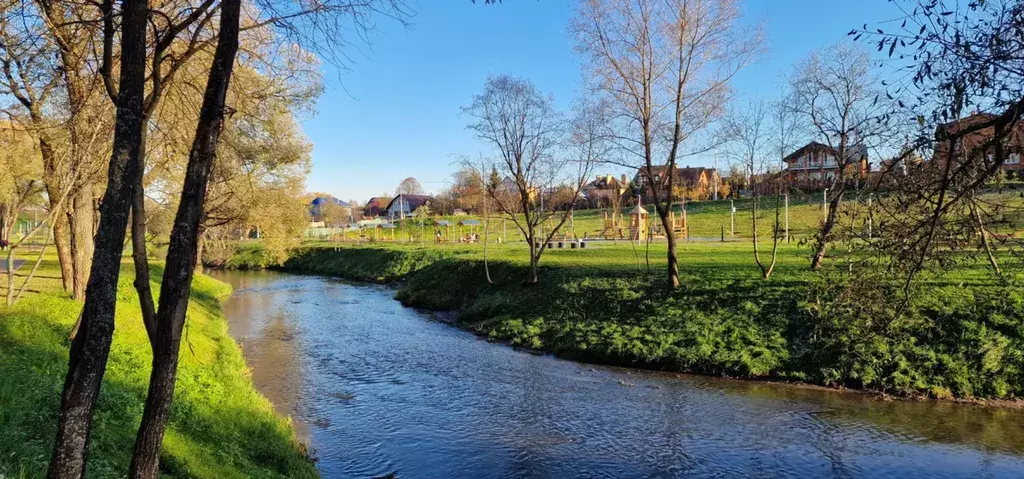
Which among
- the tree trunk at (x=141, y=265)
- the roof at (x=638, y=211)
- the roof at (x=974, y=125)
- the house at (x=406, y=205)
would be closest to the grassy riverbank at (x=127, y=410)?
the tree trunk at (x=141, y=265)

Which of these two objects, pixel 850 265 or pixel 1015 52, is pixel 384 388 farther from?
pixel 1015 52

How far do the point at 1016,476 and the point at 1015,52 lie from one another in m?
7.92

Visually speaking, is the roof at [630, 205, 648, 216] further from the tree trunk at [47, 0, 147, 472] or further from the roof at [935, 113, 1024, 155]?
the tree trunk at [47, 0, 147, 472]

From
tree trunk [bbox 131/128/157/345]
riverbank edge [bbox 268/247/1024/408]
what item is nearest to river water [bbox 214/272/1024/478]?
riverbank edge [bbox 268/247/1024/408]

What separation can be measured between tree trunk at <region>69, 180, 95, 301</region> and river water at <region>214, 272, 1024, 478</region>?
175 inches

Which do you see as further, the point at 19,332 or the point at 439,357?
the point at 439,357

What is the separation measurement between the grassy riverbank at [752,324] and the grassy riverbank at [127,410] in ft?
23.6

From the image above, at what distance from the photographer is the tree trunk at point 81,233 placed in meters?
12.7

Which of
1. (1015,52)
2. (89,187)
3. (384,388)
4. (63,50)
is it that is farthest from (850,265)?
(89,187)

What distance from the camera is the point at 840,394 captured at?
44.0ft

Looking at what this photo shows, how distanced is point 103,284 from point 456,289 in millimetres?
24253

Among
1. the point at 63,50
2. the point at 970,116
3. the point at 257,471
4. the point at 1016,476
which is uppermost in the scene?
the point at 63,50

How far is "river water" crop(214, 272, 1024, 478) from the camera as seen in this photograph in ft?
32.1

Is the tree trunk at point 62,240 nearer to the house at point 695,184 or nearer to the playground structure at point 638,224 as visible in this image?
the playground structure at point 638,224
